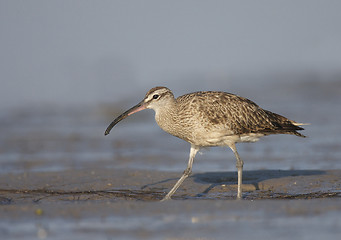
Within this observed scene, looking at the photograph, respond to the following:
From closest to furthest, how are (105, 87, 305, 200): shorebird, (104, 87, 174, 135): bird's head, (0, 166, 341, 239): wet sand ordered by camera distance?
1. (0, 166, 341, 239): wet sand
2. (105, 87, 305, 200): shorebird
3. (104, 87, 174, 135): bird's head

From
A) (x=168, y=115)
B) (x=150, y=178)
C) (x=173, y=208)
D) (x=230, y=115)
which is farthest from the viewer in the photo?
(x=150, y=178)

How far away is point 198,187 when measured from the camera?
11.1m

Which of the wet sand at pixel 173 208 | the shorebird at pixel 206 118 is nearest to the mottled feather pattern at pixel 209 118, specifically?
the shorebird at pixel 206 118

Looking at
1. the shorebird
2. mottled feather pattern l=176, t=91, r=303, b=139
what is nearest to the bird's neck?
the shorebird

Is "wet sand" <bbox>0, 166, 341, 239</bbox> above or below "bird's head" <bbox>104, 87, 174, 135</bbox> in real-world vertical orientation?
below

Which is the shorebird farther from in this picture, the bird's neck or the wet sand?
the wet sand

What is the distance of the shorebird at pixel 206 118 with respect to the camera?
1024 cm

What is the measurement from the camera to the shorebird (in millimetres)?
10242

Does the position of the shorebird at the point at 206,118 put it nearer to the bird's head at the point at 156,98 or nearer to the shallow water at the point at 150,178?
the bird's head at the point at 156,98

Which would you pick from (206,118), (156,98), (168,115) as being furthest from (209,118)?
(156,98)

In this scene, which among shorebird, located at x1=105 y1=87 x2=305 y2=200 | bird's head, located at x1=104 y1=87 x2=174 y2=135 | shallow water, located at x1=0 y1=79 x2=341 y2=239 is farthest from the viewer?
bird's head, located at x1=104 y1=87 x2=174 y2=135

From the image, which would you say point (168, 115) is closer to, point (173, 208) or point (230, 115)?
point (230, 115)

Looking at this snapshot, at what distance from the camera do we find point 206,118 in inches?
403

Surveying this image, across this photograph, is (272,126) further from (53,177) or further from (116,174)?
(53,177)
